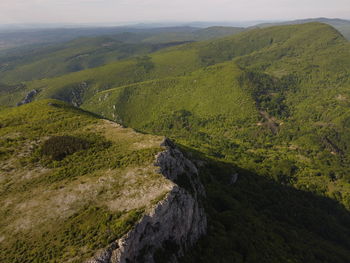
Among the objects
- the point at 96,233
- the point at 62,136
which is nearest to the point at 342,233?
the point at 96,233

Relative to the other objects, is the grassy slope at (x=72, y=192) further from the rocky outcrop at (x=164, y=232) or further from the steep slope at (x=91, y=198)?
the rocky outcrop at (x=164, y=232)

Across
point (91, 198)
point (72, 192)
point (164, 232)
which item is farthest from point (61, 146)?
point (164, 232)

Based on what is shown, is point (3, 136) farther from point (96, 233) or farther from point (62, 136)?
point (96, 233)

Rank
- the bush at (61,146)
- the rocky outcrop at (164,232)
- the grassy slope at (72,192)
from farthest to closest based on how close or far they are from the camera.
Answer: the bush at (61,146) < the grassy slope at (72,192) < the rocky outcrop at (164,232)

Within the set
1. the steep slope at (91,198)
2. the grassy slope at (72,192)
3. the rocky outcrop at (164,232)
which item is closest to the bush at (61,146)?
the steep slope at (91,198)

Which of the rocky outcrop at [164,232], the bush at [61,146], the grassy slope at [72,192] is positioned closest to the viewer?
the rocky outcrop at [164,232]

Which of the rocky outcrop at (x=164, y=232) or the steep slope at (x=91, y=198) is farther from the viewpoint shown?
the steep slope at (x=91, y=198)

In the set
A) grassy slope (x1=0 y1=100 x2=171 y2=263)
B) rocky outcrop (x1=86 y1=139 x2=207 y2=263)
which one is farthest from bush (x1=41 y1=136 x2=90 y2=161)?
rocky outcrop (x1=86 y1=139 x2=207 y2=263)

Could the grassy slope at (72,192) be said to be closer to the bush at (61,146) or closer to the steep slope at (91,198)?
the steep slope at (91,198)
